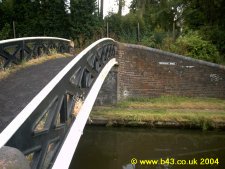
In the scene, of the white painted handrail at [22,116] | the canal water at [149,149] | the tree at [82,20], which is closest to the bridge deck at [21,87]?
the white painted handrail at [22,116]

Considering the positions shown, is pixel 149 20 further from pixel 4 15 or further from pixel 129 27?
pixel 4 15

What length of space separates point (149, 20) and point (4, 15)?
9035 millimetres

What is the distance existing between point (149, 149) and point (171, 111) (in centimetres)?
265

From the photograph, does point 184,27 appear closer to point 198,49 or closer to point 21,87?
point 198,49

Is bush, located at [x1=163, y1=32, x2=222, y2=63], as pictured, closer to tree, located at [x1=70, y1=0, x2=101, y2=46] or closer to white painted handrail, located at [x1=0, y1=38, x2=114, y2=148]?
tree, located at [x1=70, y1=0, x2=101, y2=46]

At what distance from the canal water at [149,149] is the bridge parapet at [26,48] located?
3.12m

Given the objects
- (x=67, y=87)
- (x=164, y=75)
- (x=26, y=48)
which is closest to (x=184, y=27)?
(x=164, y=75)

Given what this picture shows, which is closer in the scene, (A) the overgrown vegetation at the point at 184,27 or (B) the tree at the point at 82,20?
(A) the overgrown vegetation at the point at 184,27

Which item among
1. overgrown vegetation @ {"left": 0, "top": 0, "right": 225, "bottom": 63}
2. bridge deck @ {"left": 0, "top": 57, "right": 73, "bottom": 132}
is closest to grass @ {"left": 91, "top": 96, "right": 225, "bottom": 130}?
overgrown vegetation @ {"left": 0, "top": 0, "right": 225, "bottom": 63}

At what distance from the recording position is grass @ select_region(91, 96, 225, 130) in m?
11.2

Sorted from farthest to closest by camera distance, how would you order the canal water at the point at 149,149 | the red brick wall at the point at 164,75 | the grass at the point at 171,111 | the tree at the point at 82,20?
the tree at the point at 82,20
the red brick wall at the point at 164,75
the grass at the point at 171,111
the canal water at the point at 149,149

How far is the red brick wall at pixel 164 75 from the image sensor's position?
13.8 metres

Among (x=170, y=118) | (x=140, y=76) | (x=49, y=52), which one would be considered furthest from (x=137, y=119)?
(x=49, y=52)

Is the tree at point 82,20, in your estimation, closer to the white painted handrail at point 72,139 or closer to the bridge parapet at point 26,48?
the bridge parapet at point 26,48
